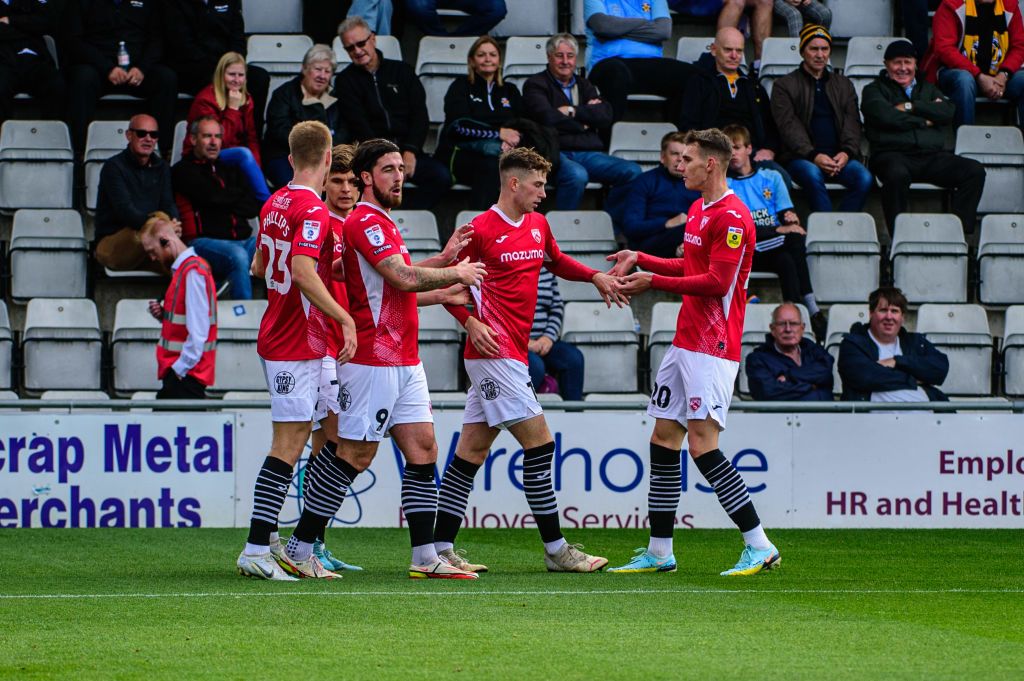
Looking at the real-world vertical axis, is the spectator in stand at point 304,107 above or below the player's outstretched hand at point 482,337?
above

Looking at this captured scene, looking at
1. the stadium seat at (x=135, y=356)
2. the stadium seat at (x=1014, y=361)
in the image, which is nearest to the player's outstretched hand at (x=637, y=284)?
the stadium seat at (x=135, y=356)

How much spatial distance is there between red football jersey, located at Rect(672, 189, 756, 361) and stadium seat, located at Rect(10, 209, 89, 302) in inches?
260

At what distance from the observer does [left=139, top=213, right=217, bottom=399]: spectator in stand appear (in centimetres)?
1081

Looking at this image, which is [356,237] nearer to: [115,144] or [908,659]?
[908,659]

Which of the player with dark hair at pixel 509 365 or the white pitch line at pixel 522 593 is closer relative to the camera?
the white pitch line at pixel 522 593

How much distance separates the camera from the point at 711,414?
25.8ft

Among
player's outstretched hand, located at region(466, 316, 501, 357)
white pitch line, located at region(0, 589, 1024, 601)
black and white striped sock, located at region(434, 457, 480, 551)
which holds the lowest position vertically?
white pitch line, located at region(0, 589, 1024, 601)

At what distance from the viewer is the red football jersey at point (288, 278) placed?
7.47 meters

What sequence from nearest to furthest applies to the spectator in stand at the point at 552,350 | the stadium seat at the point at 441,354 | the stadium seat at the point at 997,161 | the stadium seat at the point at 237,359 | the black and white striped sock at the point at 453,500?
the black and white striped sock at the point at 453,500 < the spectator in stand at the point at 552,350 < the stadium seat at the point at 237,359 < the stadium seat at the point at 441,354 < the stadium seat at the point at 997,161

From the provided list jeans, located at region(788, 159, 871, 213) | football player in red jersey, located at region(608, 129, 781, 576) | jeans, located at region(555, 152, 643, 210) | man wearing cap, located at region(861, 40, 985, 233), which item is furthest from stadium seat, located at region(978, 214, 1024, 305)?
football player in red jersey, located at region(608, 129, 781, 576)

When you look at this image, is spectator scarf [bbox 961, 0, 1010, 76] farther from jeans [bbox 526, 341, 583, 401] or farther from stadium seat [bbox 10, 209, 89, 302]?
stadium seat [bbox 10, 209, 89, 302]

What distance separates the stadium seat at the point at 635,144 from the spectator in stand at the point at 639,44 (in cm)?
27

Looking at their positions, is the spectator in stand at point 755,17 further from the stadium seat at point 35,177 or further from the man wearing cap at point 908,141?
the stadium seat at point 35,177

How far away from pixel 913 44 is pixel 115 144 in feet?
26.5
